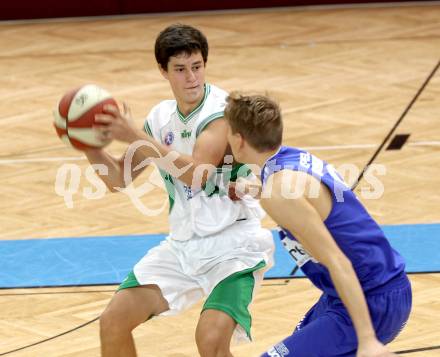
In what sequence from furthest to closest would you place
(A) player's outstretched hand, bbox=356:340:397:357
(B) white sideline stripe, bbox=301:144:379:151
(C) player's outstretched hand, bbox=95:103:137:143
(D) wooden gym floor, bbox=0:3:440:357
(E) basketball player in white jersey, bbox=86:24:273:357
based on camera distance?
1. (B) white sideline stripe, bbox=301:144:379:151
2. (D) wooden gym floor, bbox=0:3:440:357
3. (E) basketball player in white jersey, bbox=86:24:273:357
4. (C) player's outstretched hand, bbox=95:103:137:143
5. (A) player's outstretched hand, bbox=356:340:397:357

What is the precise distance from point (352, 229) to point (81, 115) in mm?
1287

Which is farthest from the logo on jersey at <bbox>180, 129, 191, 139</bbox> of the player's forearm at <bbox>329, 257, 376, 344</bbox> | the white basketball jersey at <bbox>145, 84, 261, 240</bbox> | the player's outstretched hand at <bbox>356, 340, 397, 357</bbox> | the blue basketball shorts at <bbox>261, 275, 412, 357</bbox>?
the player's outstretched hand at <bbox>356, 340, 397, 357</bbox>

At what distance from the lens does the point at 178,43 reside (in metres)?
5.00

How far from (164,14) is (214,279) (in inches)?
399

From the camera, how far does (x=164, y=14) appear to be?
48.2 feet

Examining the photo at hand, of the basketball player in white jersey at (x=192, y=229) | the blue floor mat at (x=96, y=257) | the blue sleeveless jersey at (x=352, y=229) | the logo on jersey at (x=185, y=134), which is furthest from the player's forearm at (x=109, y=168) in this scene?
the blue floor mat at (x=96, y=257)

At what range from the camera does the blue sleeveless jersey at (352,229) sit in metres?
4.08

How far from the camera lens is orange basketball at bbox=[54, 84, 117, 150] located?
15.0ft

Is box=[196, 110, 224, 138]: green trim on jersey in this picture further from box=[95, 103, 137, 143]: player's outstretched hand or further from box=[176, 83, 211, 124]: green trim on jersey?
box=[95, 103, 137, 143]: player's outstretched hand

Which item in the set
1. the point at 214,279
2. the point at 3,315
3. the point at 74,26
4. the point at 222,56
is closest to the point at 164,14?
the point at 74,26

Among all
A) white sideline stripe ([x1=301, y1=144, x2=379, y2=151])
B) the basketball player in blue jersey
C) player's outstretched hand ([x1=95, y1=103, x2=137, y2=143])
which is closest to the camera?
the basketball player in blue jersey

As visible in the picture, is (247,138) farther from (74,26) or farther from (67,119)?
(74,26)

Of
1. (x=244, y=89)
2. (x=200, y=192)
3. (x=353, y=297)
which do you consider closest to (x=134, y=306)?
(x=200, y=192)

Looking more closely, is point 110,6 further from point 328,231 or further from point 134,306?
point 328,231
